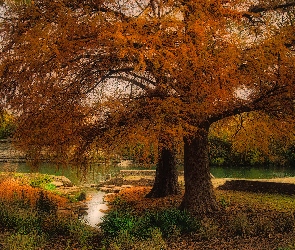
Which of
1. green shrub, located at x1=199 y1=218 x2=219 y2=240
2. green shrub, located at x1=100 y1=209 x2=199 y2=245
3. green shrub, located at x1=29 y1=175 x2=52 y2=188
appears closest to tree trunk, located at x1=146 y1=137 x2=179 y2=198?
green shrub, located at x1=100 y1=209 x2=199 y2=245

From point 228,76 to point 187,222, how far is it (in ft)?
12.9

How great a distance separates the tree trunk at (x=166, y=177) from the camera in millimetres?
15812

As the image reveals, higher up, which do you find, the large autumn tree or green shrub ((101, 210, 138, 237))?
the large autumn tree

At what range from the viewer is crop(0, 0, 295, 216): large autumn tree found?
8.92 meters

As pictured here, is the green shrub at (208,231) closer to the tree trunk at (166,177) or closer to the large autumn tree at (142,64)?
the large autumn tree at (142,64)

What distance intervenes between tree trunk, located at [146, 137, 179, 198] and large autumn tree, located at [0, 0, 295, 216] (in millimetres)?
4897

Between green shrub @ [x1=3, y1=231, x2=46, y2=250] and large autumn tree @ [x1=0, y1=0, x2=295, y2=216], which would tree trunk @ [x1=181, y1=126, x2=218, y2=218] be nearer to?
large autumn tree @ [x1=0, y1=0, x2=295, y2=216]

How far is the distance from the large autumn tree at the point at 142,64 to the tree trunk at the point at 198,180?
136cm

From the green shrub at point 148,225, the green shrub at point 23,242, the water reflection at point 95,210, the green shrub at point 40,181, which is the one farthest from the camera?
the green shrub at point 40,181

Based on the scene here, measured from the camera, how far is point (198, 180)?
1227 cm

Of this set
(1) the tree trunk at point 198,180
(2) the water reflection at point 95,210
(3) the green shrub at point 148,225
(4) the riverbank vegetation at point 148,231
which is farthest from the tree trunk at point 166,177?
(3) the green shrub at point 148,225

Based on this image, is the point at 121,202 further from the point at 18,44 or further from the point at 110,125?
the point at 18,44

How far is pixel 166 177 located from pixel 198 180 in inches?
150

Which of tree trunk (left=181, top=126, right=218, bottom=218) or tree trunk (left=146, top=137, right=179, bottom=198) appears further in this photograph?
tree trunk (left=146, top=137, right=179, bottom=198)
